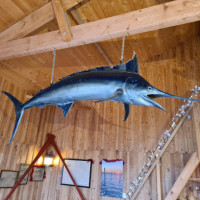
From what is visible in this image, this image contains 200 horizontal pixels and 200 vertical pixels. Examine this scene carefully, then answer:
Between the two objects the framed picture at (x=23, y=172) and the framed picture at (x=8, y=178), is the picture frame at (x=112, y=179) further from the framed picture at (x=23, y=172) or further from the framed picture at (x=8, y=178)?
the framed picture at (x=8, y=178)

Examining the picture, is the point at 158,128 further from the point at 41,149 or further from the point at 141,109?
the point at 41,149

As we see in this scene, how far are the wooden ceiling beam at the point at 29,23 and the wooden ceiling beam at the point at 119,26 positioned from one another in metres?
0.15

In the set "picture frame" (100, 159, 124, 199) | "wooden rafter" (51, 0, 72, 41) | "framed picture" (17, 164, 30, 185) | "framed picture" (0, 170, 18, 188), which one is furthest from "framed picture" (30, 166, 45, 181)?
"wooden rafter" (51, 0, 72, 41)

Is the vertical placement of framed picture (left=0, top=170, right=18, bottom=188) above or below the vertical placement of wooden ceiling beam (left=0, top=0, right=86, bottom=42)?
below

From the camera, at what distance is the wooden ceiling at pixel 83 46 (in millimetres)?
2488

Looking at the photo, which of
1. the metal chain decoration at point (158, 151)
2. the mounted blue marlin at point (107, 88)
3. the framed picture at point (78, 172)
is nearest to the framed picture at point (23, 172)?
the framed picture at point (78, 172)

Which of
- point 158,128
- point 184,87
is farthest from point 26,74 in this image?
point 184,87

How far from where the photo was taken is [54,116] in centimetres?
460

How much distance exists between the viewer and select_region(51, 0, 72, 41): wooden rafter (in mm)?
2006

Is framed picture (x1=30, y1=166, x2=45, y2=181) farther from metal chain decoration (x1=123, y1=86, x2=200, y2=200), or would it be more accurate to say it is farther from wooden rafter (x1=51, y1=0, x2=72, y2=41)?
wooden rafter (x1=51, y1=0, x2=72, y2=41)

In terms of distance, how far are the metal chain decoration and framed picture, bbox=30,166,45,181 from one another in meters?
1.83

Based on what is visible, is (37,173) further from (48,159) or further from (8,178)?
(8,178)

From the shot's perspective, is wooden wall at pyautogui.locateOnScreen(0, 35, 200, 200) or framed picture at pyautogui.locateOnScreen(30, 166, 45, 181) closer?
wooden wall at pyautogui.locateOnScreen(0, 35, 200, 200)

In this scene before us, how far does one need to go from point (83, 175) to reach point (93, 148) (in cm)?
54
